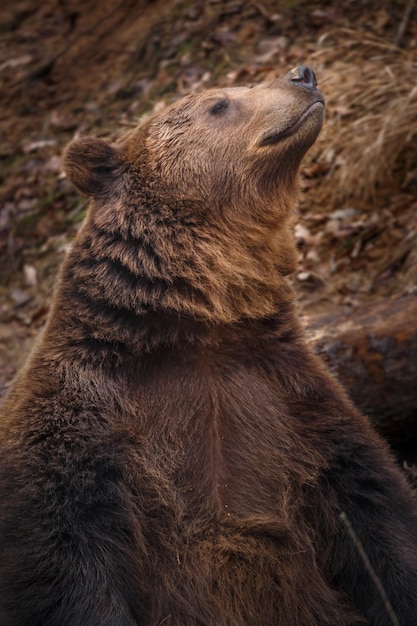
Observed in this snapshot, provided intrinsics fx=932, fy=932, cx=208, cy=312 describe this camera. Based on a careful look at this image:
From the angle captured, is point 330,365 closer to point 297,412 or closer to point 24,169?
point 297,412

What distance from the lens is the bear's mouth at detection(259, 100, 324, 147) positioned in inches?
169

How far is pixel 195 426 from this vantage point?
4109mm

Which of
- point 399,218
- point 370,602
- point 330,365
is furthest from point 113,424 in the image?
point 399,218

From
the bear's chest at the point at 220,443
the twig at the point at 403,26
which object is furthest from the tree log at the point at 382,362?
the twig at the point at 403,26

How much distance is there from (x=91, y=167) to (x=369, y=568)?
7.43 ft

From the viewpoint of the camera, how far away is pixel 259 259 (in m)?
4.45

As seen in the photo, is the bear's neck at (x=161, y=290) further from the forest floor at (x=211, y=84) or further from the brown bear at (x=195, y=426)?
the forest floor at (x=211, y=84)

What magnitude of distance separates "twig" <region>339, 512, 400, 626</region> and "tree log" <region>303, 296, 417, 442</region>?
67.6 inches

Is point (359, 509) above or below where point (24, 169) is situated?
below

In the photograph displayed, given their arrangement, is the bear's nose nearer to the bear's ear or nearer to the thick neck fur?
the thick neck fur

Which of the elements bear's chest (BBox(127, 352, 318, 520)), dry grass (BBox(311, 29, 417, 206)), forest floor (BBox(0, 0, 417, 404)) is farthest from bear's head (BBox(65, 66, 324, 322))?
dry grass (BBox(311, 29, 417, 206))

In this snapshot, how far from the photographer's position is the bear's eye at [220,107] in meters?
4.62

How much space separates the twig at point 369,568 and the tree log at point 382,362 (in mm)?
1718

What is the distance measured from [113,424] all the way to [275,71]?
571 cm
